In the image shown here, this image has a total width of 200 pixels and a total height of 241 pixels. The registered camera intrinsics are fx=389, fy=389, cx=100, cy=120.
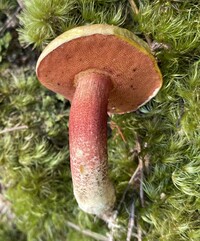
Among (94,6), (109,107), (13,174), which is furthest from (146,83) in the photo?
(13,174)

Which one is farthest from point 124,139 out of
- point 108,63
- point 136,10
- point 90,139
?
point 136,10

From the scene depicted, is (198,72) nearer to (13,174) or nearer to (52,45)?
(52,45)

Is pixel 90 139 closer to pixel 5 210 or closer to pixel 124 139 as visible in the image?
pixel 124 139

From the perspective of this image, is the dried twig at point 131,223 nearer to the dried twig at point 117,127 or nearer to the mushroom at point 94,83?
the mushroom at point 94,83

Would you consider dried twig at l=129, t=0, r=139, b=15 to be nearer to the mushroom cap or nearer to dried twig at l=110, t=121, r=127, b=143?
the mushroom cap

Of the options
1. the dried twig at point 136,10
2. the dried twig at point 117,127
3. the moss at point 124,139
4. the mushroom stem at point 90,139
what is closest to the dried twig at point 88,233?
the moss at point 124,139

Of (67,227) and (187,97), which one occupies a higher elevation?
(187,97)

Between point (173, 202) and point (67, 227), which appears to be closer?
point (173, 202)
